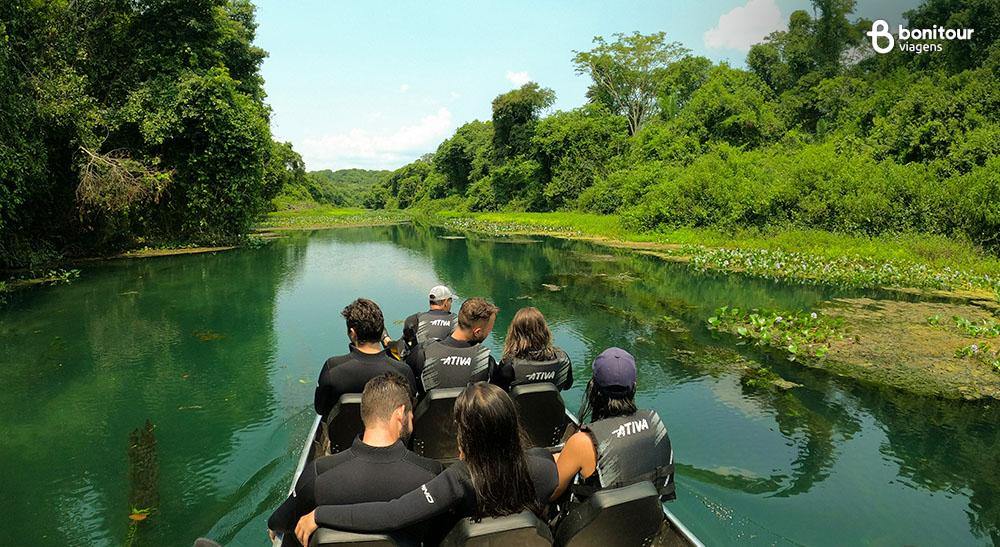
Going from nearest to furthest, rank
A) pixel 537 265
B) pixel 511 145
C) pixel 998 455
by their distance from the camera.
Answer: pixel 998 455 < pixel 537 265 < pixel 511 145

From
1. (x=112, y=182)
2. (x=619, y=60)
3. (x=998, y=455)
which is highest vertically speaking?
(x=619, y=60)

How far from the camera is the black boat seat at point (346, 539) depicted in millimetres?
1894

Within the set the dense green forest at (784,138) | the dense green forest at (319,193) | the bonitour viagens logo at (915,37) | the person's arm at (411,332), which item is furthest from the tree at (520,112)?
the person's arm at (411,332)

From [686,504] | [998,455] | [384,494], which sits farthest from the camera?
[998,455]

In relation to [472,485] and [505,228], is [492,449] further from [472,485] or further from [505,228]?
[505,228]

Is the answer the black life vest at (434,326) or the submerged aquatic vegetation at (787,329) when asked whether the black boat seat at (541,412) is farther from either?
the submerged aquatic vegetation at (787,329)

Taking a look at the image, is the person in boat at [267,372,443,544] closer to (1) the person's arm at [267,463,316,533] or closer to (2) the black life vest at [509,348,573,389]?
(1) the person's arm at [267,463,316,533]

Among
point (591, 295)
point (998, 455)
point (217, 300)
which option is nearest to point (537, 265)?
point (591, 295)

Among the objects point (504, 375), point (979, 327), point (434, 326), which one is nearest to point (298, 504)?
point (504, 375)

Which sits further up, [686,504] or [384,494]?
[384,494]

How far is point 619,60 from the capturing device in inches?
1790

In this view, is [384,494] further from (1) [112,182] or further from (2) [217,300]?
(1) [112,182]

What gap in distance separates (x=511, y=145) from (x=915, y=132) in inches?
1327

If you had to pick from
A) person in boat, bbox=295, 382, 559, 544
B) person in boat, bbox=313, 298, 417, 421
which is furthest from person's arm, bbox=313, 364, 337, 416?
person in boat, bbox=295, 382, 559, 544
